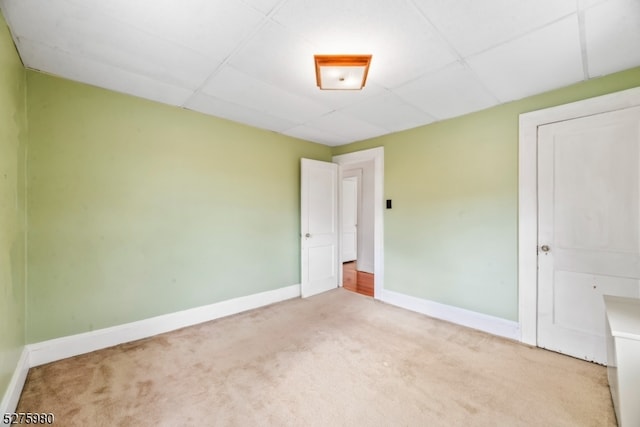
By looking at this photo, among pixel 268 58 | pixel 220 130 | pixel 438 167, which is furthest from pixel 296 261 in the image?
pixel 268 58

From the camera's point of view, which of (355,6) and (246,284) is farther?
(246,284)

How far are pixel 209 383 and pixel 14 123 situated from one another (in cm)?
230

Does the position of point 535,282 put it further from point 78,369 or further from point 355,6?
point 78,369

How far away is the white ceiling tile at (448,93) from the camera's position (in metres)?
2.13

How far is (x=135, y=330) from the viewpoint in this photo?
2.54 meters

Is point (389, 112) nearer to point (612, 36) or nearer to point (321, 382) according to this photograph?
point (612, 36)

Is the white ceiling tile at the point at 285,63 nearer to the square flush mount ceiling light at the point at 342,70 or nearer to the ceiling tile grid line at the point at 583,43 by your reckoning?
the square flush mount ceiling light at the point at 342,70

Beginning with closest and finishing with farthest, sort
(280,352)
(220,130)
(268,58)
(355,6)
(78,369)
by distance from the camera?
1. (355,6)
2. (268,58)
3. (78,369)
4. (280,352)
5. (220,130)

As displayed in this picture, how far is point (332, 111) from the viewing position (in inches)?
115

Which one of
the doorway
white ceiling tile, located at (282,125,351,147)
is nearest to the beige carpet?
the doorway

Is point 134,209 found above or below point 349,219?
above

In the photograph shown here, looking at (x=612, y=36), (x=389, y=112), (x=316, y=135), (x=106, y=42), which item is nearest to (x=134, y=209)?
(x=106, y=42)

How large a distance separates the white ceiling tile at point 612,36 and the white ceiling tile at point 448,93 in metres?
0.68

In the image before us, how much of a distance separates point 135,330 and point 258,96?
260cm
